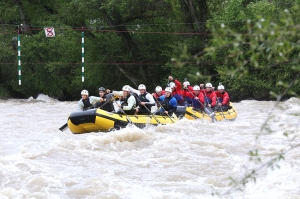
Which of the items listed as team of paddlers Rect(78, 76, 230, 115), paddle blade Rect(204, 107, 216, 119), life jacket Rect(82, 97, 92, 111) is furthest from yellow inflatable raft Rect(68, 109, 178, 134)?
paddle blade Rect(204, 107, 216, 119)

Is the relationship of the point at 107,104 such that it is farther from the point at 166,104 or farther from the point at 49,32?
the point at 49,32

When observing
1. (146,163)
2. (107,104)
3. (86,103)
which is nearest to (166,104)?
(107,104)

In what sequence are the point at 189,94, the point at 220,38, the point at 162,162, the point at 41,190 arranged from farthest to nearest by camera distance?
the point at 189,94 → the point at 162,162 → the point at 41,190 → the point at 220,38

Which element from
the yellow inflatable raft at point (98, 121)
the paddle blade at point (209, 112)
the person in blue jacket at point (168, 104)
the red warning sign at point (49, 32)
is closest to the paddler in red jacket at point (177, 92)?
the paddle blade at point (209, 112)

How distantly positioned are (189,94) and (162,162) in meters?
8.31

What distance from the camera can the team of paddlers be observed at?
1436 cm

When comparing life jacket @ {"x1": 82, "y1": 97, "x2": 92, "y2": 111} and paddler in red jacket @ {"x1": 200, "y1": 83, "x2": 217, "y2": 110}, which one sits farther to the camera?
paddler in red jacket @ {"x1": 200, "y1": 83, "x2": 217, "y2": 110}

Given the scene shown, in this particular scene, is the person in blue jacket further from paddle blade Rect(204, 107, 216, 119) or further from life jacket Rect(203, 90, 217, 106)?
life jacket Rect(203, 90, 217, 106)

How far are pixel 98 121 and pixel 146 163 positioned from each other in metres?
3.04

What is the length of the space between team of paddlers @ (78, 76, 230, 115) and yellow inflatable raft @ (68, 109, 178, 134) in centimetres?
32

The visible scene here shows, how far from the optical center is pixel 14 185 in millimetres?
8539

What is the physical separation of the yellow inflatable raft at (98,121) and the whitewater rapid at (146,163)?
21 cm

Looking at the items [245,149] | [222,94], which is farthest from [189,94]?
[245,149]

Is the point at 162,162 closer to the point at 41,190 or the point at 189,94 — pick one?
the point at 41,190
